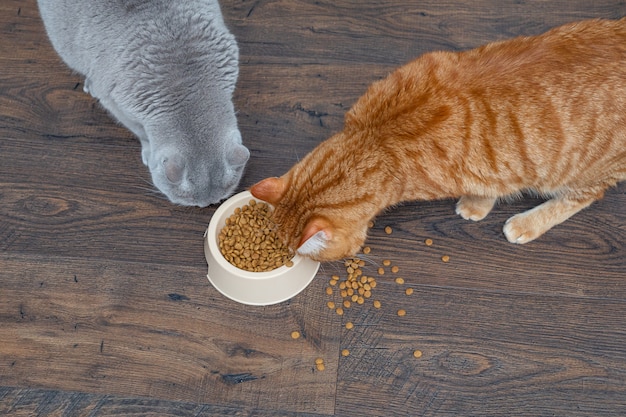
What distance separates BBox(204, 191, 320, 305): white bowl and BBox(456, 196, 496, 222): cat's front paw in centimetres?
53

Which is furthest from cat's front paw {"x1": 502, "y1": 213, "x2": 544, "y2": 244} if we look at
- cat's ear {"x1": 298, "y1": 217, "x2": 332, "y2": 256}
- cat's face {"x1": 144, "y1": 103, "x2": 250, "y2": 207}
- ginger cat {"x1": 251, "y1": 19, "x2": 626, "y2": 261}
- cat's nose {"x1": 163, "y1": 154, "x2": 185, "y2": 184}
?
cat's nose {"x1": 163, "y1": 154, "x2": 185, "y2": 184}

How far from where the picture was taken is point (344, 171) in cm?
156

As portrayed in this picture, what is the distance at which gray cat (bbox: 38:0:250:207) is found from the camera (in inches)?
69.5

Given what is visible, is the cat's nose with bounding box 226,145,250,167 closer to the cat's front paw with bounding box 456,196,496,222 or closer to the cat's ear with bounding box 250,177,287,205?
the cat's ear with bounding box 250,177,287,205

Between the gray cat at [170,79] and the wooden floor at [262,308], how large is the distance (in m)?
0.24

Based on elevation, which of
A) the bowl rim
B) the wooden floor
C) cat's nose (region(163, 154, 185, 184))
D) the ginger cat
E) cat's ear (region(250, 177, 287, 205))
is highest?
the ginger cat

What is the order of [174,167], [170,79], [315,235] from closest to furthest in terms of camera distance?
[315,235], [174,167], [170,79]

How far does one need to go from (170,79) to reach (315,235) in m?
0.73

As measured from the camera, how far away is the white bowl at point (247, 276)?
1699 millimetres

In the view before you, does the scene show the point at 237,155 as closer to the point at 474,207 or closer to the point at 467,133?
the point at 467,133

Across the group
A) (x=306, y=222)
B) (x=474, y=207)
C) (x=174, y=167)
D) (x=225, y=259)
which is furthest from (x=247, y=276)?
(x=474, y=207)

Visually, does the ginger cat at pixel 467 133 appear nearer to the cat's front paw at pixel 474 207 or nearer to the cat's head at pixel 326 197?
the cat's head at pixel 326 197

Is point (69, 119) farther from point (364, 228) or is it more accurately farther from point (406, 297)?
point (406, 297)

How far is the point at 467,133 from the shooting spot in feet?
5.05
